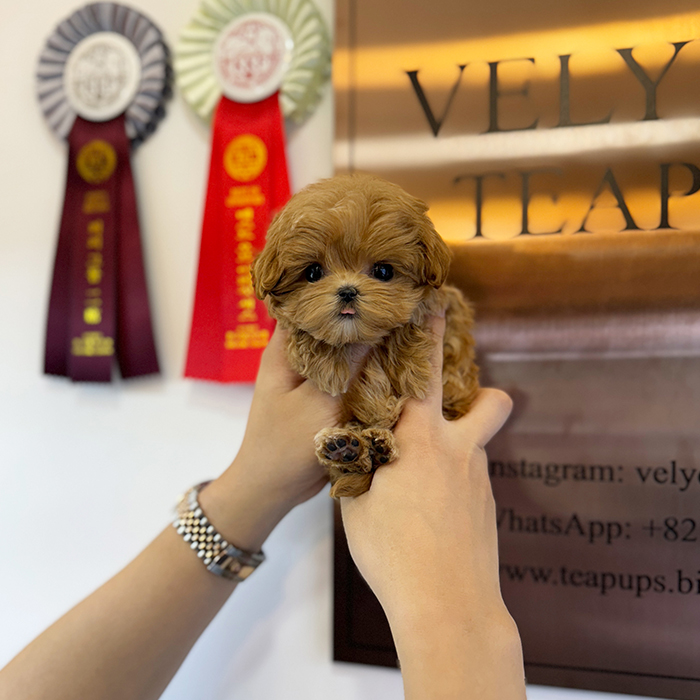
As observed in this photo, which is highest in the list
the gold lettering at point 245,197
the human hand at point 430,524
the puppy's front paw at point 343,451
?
the gold lettering at point 245,197

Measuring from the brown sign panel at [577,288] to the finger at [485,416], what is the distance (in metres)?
0.23

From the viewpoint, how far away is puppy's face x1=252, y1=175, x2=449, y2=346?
0.77m

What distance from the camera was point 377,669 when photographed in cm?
136

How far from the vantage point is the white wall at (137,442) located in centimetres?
144

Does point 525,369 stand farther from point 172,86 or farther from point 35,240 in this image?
point 35,240

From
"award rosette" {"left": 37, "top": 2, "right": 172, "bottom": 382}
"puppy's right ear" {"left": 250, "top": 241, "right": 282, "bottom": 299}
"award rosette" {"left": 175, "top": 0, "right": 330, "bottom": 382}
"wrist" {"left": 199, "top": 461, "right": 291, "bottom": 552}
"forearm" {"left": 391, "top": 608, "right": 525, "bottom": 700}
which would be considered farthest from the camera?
"award rosette" {"left": 37, "top": 2, "right": 172, "bottom": 382}

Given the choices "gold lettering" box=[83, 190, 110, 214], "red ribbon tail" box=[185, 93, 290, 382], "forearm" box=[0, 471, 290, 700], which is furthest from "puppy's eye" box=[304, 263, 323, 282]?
"gold lettering" box=[83, 190, 110, 214]

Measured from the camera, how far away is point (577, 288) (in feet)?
4.08

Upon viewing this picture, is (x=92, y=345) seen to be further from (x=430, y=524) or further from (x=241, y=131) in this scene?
(x=430, y=524)

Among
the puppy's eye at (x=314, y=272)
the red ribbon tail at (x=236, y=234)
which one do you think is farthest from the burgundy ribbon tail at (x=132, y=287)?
the puppy's eye at (x=314, y=272)

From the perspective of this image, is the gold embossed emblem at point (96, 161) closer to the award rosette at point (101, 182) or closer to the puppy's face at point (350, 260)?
the award rosette at point (101, 182)

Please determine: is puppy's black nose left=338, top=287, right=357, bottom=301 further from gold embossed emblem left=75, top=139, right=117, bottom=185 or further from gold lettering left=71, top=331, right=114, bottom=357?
gold embossed emblem left=75, top=139, right=117, bottom=185

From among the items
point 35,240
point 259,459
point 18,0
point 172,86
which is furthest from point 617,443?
point 18,0

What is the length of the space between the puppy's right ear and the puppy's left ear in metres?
0.23
